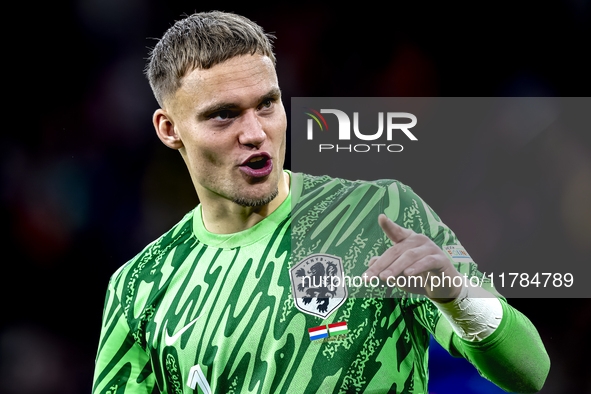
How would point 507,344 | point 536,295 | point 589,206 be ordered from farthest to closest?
point 589,206
point 536,295
point 507,344

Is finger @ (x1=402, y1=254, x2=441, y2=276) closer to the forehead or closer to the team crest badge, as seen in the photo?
the team crest badge

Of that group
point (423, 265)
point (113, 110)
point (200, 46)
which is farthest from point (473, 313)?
point (113, 110)

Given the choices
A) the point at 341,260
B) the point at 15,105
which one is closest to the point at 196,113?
the point at 341,260

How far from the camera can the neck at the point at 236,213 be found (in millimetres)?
1891

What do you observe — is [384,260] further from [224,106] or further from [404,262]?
[224,106]

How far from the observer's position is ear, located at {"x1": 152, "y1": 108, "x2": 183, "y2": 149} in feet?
6.32

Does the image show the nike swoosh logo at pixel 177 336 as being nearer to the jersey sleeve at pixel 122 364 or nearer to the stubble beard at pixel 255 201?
the jersey sleeve at pixel 122 364

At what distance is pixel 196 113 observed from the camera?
1.77 meters

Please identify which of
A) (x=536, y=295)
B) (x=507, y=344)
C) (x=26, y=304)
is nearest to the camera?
(x=507, y=344)

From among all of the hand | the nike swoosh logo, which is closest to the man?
the nike swoosh logo

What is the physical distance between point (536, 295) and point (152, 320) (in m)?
1.31

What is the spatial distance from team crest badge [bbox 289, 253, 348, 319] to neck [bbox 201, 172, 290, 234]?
25cm

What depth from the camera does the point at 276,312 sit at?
171 centimetres

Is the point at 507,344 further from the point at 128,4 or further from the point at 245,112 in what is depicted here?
the point at 128,4
